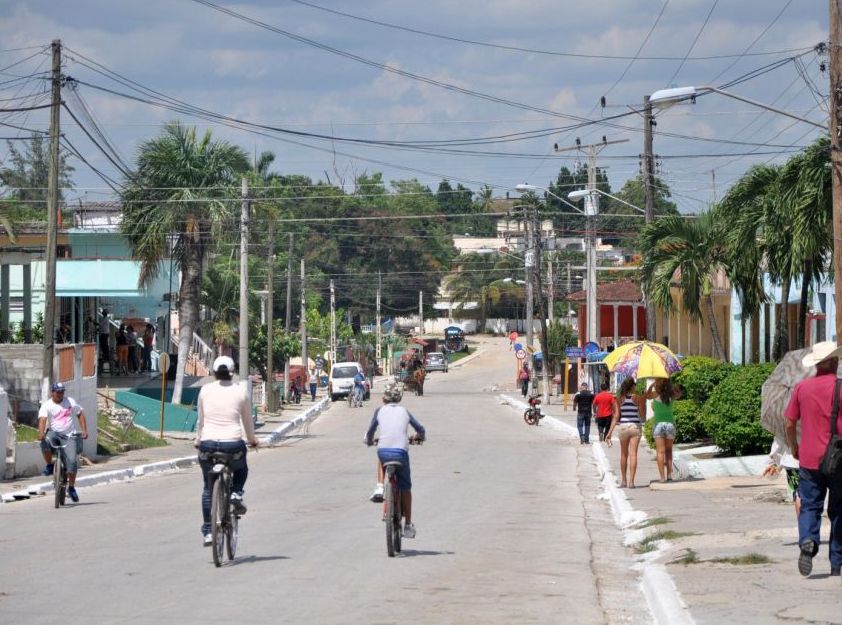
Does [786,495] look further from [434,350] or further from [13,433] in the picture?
[434,350]

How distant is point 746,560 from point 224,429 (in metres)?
4.78

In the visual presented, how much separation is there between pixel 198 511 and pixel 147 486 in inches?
224

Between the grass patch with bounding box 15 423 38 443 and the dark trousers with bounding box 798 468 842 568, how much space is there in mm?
17770

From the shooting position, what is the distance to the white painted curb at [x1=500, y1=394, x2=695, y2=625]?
932cm

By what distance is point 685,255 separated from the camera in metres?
33.7

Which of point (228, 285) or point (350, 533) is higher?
point (228, 285)

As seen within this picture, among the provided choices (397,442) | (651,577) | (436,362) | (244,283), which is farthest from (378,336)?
(651,577)

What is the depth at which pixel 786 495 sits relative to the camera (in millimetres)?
17719

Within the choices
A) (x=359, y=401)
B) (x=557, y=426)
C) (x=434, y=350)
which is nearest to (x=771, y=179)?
(x=557, y=426)

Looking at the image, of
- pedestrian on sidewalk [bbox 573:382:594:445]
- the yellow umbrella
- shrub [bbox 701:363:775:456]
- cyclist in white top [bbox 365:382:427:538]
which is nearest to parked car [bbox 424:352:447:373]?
pedestrian on sidewalk [bbox 573:382:594:445]

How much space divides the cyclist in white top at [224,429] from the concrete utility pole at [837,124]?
996cm

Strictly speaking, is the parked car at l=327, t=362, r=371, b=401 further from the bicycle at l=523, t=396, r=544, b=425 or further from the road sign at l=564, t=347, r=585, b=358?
the bicycle at l=523, t=396, r=544, b=425

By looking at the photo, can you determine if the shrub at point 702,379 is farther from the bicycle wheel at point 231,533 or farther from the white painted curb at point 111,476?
the bicycle wheel at point 231,533

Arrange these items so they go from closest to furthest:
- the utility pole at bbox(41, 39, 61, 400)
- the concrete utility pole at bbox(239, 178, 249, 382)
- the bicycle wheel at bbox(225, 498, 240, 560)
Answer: the bicycle wheel at bbox(225, 498, 240, 560) < the utility pole at bbox(41, 39, 61, 400) < the concrete utility pole at bbox(239, 178, 249, 382)
